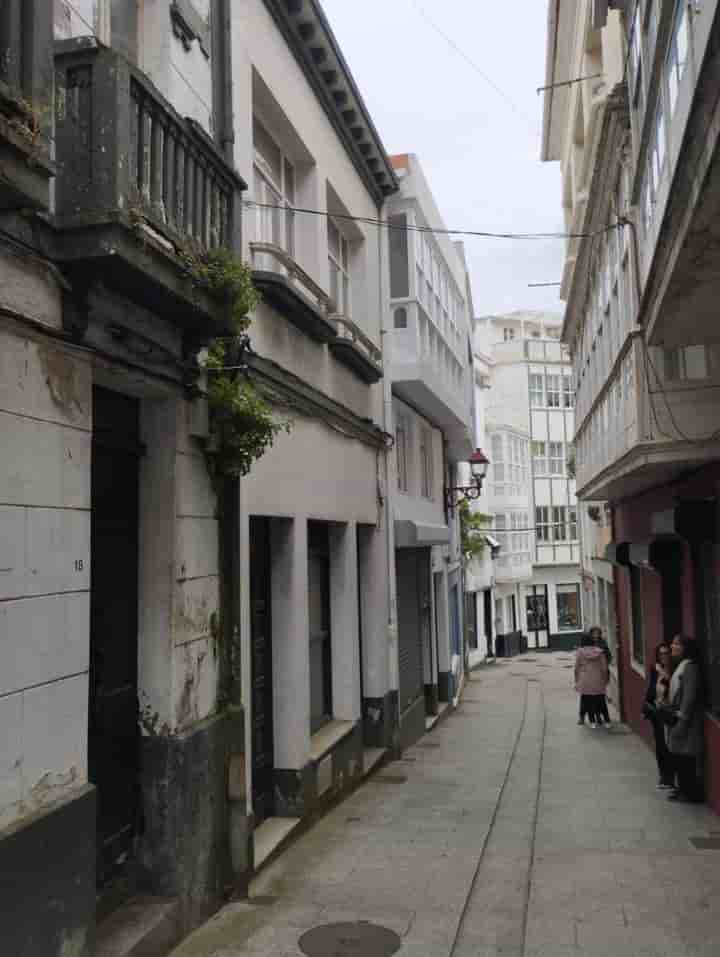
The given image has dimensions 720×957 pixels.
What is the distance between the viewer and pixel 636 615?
15273 mm

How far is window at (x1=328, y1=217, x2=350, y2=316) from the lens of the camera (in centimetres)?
1151

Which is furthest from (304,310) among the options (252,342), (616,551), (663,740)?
(616,551)

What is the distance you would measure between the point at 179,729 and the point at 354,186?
8.32m

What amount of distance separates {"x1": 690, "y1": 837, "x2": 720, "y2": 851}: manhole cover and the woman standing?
1399 mm

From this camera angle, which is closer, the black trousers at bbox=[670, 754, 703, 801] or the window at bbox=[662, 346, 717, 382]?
the window at bbox=[662, 346, 717, 382]

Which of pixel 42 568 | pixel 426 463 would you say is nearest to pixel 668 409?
pixel 42 568

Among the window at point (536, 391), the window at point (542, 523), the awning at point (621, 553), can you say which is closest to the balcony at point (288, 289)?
the awning at point (621, 553)

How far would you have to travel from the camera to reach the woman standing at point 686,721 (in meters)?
9.37

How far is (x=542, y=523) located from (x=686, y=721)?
37651 mm

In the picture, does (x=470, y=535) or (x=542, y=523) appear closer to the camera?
(x=470, y=535)

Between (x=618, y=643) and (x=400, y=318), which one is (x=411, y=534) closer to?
(x=400, y=318)

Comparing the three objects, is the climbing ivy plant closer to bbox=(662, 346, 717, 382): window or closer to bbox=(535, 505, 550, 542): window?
bbox=(535, 505, 550, 542): window

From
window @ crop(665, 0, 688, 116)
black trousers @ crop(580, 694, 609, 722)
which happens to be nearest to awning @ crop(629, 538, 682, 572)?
black trousers @ crop(580, 694, 609, 722)

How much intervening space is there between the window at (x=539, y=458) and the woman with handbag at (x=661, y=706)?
3704cm
